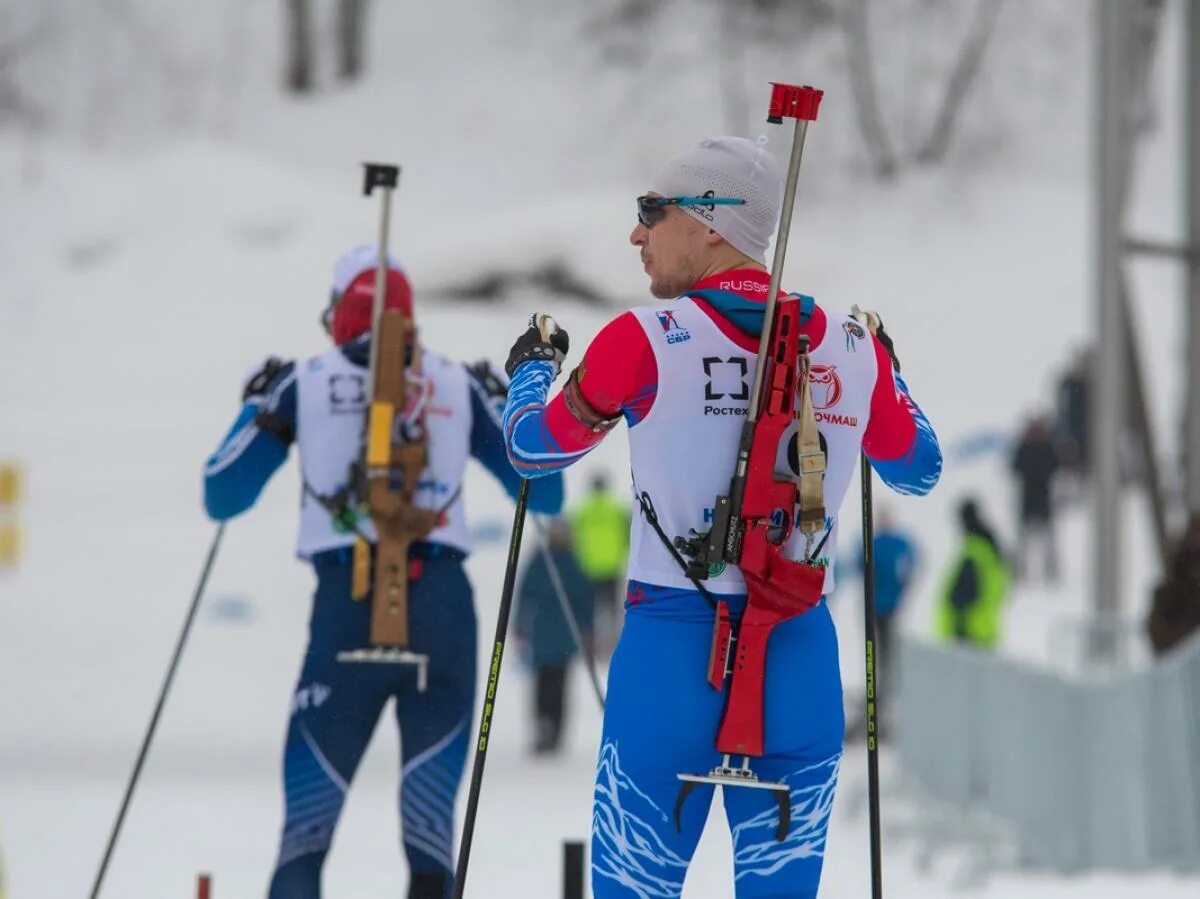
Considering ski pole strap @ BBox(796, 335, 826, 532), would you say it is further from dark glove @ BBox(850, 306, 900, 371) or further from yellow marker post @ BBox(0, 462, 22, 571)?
yellow marker post @ BBox(0, 462, 22, 571)

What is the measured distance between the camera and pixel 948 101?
34.3m

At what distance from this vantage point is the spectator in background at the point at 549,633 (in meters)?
13.5

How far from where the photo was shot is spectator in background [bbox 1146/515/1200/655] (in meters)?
9.59

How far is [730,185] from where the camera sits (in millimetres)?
A: 3873

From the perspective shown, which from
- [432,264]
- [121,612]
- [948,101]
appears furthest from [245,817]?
[948,101]

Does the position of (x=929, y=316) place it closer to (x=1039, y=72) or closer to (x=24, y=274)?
(x=1039, y=72)

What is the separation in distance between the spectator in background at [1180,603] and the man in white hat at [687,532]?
239 inches

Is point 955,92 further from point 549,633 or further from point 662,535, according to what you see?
point 662,535

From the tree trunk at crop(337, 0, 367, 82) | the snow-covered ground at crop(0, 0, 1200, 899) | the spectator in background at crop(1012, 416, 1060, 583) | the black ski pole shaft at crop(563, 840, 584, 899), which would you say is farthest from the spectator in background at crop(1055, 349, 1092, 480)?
the black ski pole shaft at crop(563, 840, 584, 899)

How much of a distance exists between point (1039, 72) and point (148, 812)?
26.6 meters

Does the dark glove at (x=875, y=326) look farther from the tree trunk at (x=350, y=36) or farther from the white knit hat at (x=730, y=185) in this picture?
the tree trunk at (x=350, y=36)

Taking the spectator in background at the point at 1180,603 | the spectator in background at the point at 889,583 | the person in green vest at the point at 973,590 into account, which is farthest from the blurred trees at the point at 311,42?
the spectator in background at the point at 1180,603

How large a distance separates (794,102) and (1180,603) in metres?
6.31

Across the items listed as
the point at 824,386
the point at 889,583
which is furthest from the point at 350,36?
the point at 824,386
